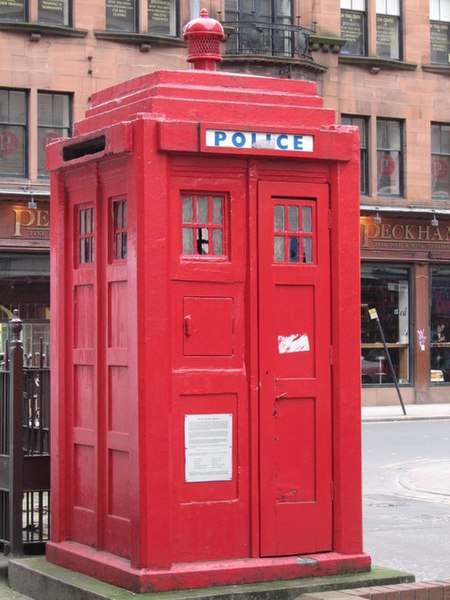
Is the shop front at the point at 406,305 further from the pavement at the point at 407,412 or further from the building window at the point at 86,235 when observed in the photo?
the building window at the point at 86,235

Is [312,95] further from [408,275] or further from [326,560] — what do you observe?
[408,275]

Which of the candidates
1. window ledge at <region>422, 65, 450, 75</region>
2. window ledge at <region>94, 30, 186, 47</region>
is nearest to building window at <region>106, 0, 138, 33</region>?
window ledge at <region>94, 30, 186, 47</region>

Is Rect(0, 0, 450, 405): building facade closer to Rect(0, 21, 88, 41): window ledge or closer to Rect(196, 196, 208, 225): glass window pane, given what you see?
Rect(0, 21, 88, 41): window ledge

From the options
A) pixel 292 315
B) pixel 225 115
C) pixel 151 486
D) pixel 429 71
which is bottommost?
pixel 151 486

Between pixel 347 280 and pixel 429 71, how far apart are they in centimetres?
2834

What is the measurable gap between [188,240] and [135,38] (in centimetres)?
2406

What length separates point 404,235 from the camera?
33.1m

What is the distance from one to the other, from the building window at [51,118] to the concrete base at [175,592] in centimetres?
2249

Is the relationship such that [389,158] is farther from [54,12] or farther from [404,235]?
[54,12]

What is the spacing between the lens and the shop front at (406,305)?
32594mm

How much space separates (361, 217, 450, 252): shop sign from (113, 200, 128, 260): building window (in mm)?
25782

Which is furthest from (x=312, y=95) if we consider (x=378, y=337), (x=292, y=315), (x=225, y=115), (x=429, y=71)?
(x=429, y=71)

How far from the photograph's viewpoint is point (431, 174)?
34188 millimetres

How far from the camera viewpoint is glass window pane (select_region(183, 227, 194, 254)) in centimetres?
657
